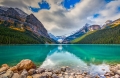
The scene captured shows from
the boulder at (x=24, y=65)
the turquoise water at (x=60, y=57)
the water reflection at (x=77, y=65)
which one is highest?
the boulder at (x=24, y=65)

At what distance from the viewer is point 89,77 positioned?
1767cm

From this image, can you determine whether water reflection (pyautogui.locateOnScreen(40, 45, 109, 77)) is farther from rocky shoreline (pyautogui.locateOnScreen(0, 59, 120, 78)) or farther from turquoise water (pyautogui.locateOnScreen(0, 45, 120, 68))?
rocky shoreline (pyautogui.locateOnScreen(0, 59, 120, 78))

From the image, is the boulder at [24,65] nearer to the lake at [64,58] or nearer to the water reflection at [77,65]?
the water reflection at [77,65]

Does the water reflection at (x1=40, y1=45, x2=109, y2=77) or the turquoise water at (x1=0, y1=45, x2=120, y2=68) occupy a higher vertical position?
the turquoise water at (x1=0, y1=45, x2=120, y2=68)

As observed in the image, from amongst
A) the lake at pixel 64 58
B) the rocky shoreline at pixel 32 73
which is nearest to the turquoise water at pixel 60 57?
the lake at pixel 64 58

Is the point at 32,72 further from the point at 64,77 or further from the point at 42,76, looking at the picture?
the point at 64,77

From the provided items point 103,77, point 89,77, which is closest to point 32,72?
point 89,77

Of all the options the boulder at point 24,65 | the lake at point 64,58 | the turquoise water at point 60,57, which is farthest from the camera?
the turquoise water at point 60,57

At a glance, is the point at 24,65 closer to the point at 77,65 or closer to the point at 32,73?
the point at 32,73

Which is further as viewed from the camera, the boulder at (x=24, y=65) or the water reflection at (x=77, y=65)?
the water reflection at (x=77, y=65)

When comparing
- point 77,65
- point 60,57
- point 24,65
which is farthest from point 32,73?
point 60,57

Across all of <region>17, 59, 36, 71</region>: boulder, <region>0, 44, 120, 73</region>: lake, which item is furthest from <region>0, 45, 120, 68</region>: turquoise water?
<region>17, 59, 36, 71</region>: boulder

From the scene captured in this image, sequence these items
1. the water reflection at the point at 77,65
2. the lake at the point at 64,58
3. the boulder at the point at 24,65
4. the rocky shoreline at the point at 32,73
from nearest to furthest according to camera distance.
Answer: the rocky shoreline at the point at 32,73 → the boulder at the point at 24,65 → the water reflection at the point at 77,65 → the lake at the point at 64,58

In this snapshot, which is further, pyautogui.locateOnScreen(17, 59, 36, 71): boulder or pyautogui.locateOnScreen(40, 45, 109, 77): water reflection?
pyautogui.locateOnScreen(40, 45, 109, 77): water reflection
